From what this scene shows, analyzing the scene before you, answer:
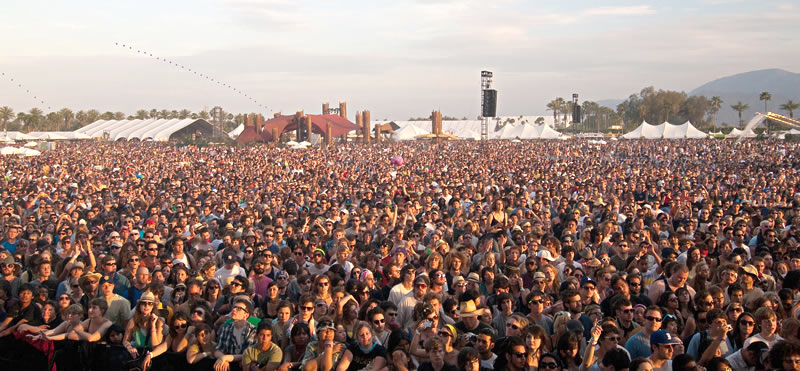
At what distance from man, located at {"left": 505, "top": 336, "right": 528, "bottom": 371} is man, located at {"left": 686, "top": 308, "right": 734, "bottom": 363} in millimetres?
1216

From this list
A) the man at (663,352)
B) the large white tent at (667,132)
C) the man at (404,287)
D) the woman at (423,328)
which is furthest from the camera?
the large white tent at (667,132)

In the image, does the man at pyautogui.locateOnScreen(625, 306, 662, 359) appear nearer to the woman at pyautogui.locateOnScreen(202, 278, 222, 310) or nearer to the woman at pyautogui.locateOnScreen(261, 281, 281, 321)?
the woman at pyautogui.locateOnScreen(261, 281, 281, 321)

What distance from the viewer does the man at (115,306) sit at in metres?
5.83

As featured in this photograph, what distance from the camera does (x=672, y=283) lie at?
6.25 m

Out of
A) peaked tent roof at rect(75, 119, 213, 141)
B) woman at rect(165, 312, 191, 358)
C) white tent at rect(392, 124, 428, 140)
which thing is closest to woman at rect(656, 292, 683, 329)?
woman at rect(165, 312, 191, 358)

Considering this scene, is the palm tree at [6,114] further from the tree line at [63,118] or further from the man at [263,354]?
the man at [263,354]

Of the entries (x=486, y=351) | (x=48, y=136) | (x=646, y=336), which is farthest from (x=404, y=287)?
(x=48, y=136)

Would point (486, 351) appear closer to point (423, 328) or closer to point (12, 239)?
point (423, 328)

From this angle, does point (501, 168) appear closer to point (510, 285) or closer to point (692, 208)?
point (692, 208)

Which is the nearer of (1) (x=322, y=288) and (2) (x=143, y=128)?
(1) (x=322, y=288)

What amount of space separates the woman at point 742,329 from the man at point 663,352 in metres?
0.74

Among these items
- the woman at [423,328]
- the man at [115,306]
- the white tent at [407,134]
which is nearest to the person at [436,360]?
the woman at [423,328]

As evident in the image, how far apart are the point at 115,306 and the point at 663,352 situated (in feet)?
14.1

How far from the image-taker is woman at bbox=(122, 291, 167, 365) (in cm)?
523
